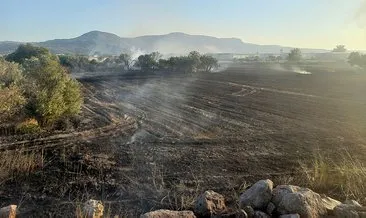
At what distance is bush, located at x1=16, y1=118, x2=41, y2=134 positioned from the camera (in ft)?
→ 68.8

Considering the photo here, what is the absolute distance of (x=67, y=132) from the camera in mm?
21219

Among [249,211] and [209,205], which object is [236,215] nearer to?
[249,211]

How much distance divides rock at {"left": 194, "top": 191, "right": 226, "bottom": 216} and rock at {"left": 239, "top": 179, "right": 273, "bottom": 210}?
0.55m

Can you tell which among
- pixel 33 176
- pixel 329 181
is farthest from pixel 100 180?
pixel 329 181

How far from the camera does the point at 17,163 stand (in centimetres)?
1479

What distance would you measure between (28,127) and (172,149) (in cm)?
894

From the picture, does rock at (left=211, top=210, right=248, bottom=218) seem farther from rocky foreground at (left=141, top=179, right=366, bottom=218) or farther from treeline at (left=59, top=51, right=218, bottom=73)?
treeline at (left=59, top=51, right=218, bottom=73)

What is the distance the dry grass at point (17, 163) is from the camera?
547 inches

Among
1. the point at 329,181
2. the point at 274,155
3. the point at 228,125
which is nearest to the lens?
the point at 329,181

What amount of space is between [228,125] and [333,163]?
357 inches

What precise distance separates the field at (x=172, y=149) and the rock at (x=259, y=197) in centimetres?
192

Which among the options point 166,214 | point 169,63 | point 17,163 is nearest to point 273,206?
point 166,214

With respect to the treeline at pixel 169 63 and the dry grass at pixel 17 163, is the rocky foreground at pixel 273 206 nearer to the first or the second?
the dry grass at pixel 17 163

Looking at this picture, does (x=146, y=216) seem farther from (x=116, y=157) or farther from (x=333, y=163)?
(x=333, y=163)
